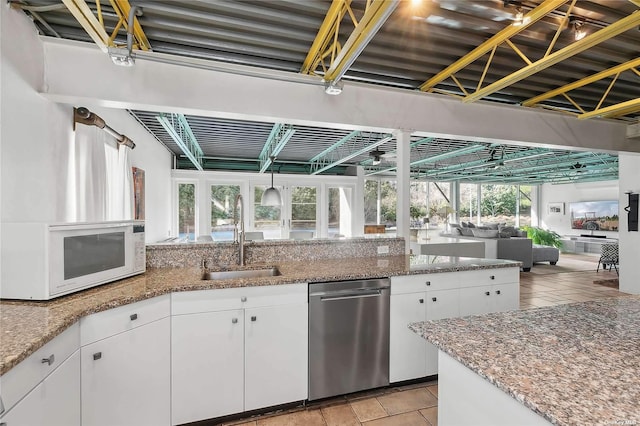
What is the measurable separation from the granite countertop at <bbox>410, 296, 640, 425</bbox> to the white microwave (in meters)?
1.79

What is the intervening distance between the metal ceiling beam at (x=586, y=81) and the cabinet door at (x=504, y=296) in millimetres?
2104

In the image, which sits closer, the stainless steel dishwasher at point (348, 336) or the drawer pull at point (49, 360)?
the drawer pull at point (49, 360)

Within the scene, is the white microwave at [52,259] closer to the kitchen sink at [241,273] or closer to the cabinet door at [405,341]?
the kitchen sink at [241,273]

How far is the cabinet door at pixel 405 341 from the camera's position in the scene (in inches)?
89.4

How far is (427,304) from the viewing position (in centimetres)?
236

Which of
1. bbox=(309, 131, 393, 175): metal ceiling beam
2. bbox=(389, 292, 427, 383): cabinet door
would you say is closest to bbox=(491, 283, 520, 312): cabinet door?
bbox=(389, 292, 427, 383): cabinet door

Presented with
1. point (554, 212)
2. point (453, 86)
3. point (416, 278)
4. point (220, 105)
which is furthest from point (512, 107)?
point (554, 212)

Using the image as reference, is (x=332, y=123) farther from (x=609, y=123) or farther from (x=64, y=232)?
(x=609, y=123)

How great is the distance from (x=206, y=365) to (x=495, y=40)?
3037mm

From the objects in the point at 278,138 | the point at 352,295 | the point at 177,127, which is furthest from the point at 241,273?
the point at 278,138

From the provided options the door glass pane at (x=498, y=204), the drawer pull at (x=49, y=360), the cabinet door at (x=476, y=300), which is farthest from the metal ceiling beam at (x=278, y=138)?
the door glass pane at (x=498, y=204)

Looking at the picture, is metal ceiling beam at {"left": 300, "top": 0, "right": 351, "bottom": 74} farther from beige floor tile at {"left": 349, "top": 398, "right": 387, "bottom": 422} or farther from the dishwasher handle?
beige floor tile at {"left": 349, "top": 398, "right": 387, "bottom": 422}

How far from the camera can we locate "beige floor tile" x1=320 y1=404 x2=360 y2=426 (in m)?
1.96

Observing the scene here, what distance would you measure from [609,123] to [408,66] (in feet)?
11.2
